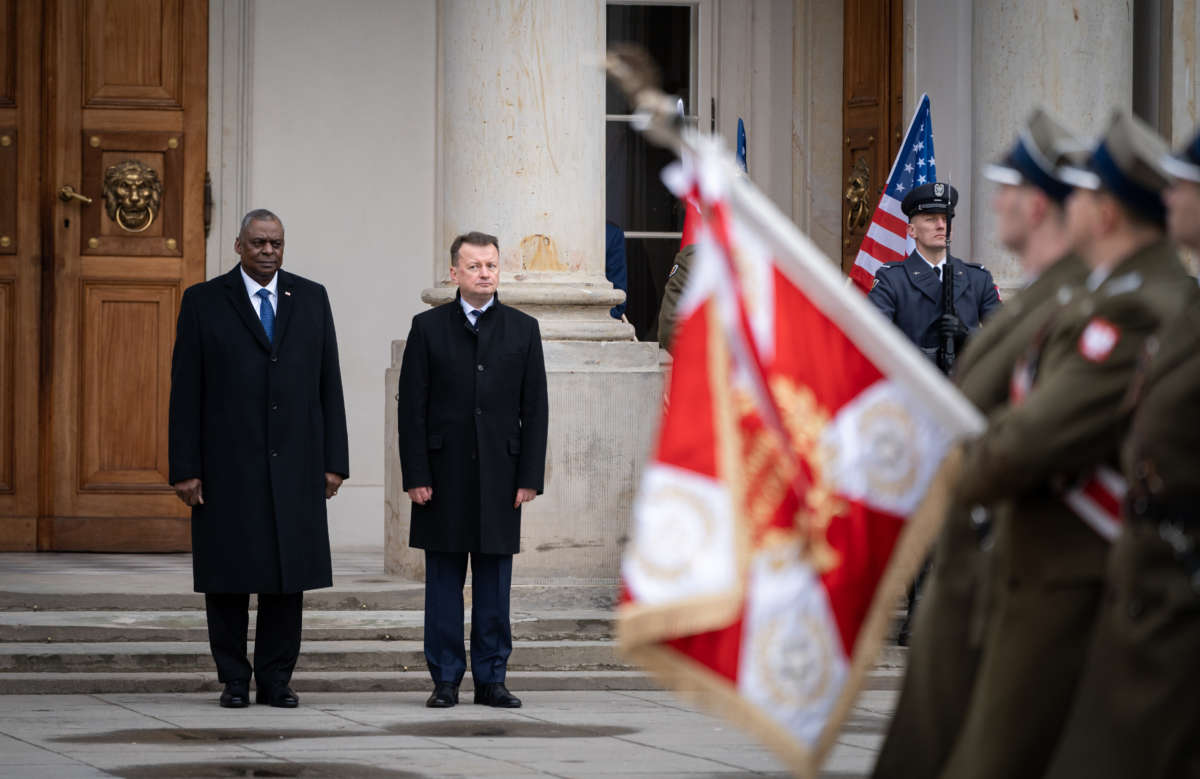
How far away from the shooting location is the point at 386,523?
1055cm

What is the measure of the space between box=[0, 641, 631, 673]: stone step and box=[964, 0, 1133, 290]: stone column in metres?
3.31

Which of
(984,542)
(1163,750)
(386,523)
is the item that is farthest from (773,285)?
(386,523)

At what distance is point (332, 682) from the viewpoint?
8.75 meters

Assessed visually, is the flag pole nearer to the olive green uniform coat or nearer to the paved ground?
the olive green uniform coat

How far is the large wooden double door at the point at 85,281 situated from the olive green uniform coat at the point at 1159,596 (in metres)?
8.51

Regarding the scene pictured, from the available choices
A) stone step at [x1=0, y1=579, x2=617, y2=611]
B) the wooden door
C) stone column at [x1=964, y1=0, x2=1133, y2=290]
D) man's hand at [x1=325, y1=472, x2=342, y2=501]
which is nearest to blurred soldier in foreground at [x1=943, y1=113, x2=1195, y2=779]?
man's hand at [x1=325, y1=472, x2=342, y2=501]

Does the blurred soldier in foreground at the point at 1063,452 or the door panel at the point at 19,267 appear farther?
the door panel at the point at 19,267

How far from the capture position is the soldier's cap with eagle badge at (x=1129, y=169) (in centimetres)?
422

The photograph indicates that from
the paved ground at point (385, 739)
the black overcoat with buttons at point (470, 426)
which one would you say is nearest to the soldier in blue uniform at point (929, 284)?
the paved ground at point (385, 739)

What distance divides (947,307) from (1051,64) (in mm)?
2220

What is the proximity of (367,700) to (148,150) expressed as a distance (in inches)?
179

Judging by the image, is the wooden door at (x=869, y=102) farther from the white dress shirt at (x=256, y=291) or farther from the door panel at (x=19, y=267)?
the white dress shirt at (x=256, y=291)

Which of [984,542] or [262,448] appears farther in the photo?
[262,448]

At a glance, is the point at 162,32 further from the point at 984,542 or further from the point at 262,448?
the point at 984,542
